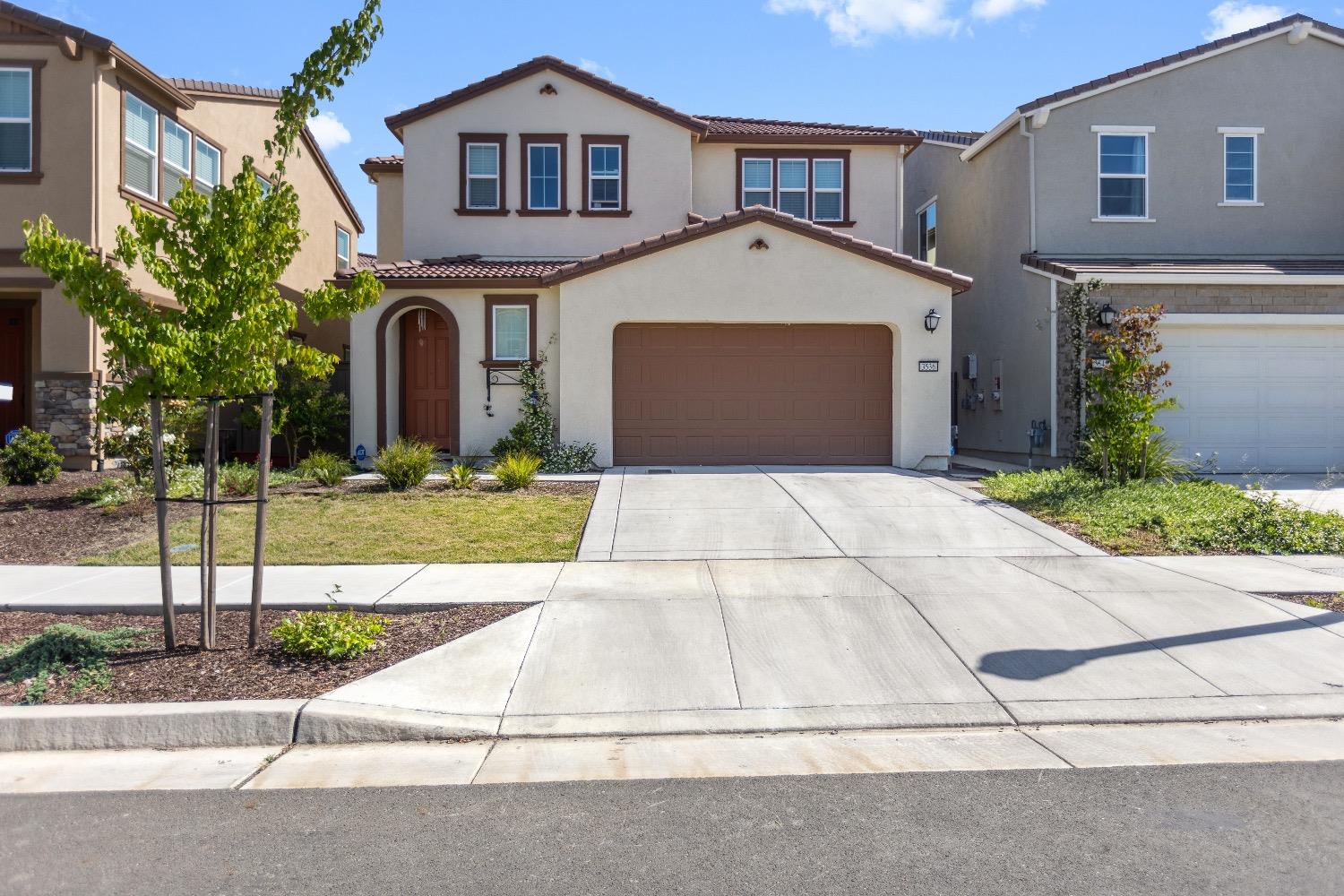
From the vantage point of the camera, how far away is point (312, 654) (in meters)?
6.47

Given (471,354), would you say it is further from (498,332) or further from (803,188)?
(803,188)

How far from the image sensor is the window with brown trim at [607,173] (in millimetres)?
18703

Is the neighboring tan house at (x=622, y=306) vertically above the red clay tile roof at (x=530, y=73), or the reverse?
the red clay tile roof at (x=530, y=73)

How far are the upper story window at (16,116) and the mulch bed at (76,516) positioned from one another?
16.2 feet

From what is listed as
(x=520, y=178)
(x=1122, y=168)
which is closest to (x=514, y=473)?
(x=520, y=178)

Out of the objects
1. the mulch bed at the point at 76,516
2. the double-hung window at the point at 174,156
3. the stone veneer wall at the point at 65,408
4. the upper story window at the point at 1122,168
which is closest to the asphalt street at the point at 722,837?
the mulch bed at the point at 76,516

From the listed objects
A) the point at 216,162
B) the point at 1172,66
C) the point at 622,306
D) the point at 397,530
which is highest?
the point at 1172,66

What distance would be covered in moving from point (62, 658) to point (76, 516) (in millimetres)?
6275

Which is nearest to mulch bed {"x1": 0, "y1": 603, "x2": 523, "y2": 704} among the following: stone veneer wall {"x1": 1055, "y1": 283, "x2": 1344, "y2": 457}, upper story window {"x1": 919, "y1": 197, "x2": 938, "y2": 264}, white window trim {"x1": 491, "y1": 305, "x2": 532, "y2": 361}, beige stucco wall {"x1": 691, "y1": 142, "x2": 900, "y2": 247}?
white window trim {"x1": 491, "y1": 305, "x2": 532, "y2": 361}

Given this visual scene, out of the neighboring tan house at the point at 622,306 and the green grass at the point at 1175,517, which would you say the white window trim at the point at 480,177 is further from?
the green grass at the point at 1175,517

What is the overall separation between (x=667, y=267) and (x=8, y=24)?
423 inches

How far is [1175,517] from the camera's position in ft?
36.4

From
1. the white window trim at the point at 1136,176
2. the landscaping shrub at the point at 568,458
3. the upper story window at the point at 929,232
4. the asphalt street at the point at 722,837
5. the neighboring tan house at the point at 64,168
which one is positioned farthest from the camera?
the upper story window at the point at 929,232

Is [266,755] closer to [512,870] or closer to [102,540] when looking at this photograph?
[512,870]
